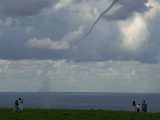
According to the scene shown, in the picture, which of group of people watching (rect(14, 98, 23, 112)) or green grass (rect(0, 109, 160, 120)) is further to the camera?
group of people watching (rect(14, 98, 23, 112))

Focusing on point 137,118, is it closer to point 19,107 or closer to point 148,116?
point 148,116

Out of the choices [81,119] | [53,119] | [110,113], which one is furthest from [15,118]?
[110,113]

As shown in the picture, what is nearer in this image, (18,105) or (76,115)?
(76,115)

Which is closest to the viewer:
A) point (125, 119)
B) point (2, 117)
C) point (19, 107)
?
point (125, 119)

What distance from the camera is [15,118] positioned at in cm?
6656

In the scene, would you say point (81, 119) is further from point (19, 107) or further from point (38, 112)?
point (19, 107)

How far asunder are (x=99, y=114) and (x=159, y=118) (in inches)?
368

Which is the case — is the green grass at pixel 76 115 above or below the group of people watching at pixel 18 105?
below

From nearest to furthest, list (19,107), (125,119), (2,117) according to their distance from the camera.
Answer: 1. (125,119)
2. (2,117)
3. (19,107)

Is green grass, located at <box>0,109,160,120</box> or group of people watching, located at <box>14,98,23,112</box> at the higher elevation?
group of people watching, located at <box>14,98,23,112</box>

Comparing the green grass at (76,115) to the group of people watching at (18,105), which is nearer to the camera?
the green grass at (76,115)

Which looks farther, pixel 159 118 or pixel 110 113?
pixel 110 113

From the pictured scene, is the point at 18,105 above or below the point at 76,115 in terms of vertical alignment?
above

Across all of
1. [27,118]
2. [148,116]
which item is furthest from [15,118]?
[148,116]
